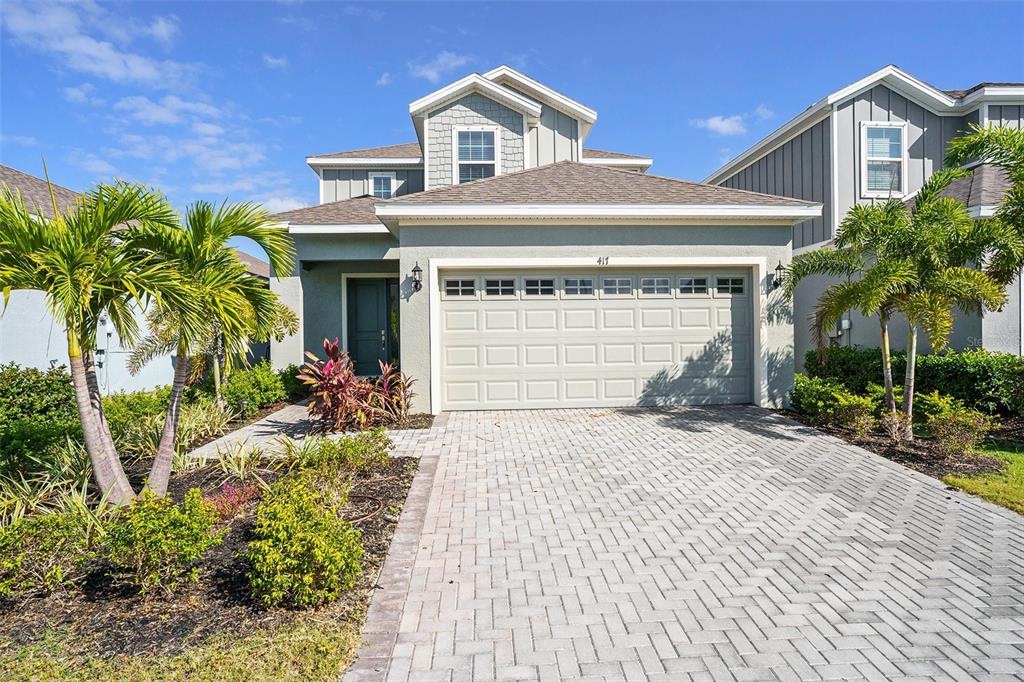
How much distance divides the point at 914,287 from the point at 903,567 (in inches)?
190

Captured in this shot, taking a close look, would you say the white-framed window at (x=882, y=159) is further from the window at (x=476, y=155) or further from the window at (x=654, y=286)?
the window at (x=476, y=155)

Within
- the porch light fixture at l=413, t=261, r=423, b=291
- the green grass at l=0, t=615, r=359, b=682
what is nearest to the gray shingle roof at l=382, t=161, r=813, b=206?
the porch light fixture at l=413, t=261, r=423, b=291

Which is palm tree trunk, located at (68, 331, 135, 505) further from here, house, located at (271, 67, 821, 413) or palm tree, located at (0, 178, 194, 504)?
house, located at (271, 67, 821, 413)

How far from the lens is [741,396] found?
34.4 feet

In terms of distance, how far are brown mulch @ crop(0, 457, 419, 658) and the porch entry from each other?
32.5 feet

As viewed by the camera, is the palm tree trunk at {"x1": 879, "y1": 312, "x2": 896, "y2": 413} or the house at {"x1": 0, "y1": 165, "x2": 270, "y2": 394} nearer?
the palm tree trunk at {"x1": 879, "y1": 312, "x2": 896, "y2": 413}

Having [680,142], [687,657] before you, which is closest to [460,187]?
[687,657]

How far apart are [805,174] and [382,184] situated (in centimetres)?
1237

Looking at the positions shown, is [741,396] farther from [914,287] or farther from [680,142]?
[680,142]

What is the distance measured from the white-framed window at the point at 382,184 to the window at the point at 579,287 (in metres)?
8.87

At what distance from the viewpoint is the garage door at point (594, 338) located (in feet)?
33.4

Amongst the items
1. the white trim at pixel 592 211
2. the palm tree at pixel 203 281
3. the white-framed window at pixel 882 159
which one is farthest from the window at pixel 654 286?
the palm tree at pixel 203 281

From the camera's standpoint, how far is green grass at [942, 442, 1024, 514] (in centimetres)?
525

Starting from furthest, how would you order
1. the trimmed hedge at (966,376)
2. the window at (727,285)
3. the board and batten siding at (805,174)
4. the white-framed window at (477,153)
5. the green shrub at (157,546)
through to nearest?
the white-framed window at (477,153) < the board and batten siding at (805,174) < the window at (727,285) < the trimmed hedge at (966,376) < the green shrub at (157,546)
